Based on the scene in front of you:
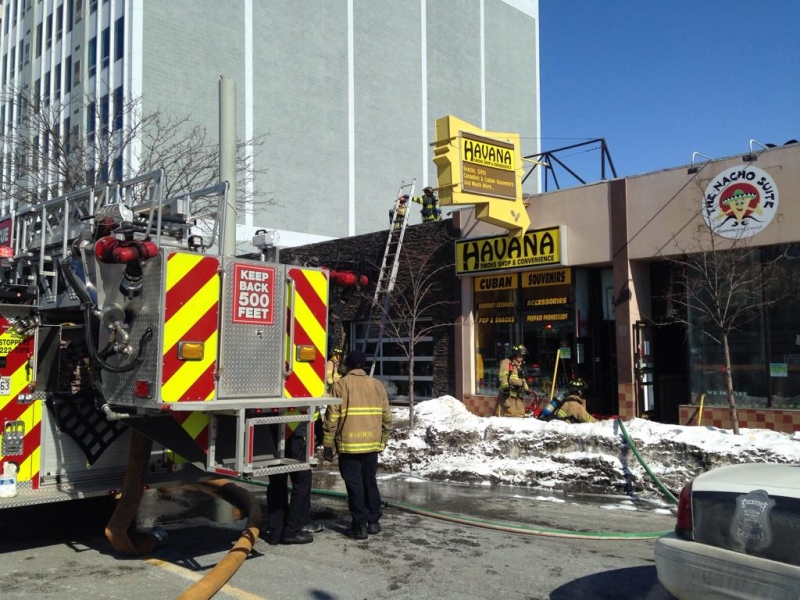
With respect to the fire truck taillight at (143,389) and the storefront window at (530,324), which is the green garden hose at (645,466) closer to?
the storefront window at (530,324)

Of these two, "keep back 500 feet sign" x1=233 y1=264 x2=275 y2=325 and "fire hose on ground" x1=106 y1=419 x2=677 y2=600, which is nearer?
"fire hose on ground" x1=106 y1=419 x2=677 y2=600

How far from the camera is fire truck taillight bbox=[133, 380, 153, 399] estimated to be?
5.82 meters

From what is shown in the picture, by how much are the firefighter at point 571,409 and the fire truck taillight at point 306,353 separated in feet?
20.9

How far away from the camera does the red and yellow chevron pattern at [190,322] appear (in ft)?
19.1

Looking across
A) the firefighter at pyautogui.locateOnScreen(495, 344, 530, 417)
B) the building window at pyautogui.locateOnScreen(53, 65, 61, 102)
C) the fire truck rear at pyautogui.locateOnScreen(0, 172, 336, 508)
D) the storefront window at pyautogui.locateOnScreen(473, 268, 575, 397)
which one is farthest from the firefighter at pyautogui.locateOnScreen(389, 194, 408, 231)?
the building window at pyautogui.locateOnScreen(53, 65, 61, 102)

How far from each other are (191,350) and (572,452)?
6.47 m

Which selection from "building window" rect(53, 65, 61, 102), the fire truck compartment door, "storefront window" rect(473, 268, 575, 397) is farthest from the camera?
"building window" rect(53, 65, 61, 102)

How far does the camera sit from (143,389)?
588 cm

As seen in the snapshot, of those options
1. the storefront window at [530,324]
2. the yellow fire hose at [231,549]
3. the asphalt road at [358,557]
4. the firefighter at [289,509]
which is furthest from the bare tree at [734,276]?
the yellow fire hose at [231,549]

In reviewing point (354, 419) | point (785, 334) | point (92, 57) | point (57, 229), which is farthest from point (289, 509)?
point (92, 57)

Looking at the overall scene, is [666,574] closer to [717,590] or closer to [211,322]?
[717,590]

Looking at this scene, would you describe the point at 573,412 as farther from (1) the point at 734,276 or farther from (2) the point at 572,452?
(1) the point at 734,276

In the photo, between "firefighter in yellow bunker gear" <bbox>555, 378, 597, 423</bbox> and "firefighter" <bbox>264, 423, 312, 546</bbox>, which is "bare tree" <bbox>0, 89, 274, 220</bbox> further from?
"firefighter" <bbox>264, 423, 312, 546</bbox>

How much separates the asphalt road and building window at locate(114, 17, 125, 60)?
27.3 metres
